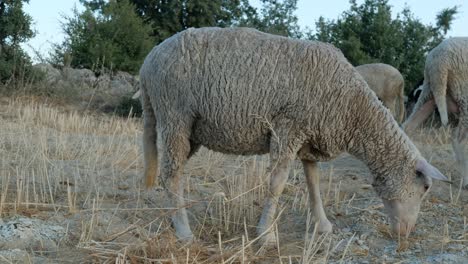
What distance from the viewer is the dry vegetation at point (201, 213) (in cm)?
339

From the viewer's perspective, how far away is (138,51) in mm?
20047

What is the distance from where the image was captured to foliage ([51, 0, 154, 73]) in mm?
18659

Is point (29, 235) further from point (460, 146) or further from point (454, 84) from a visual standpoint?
point (454, 84)

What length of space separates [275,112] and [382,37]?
17632 mm

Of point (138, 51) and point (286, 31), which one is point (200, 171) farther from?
point (286, 31)

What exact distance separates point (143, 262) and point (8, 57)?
13586 mm

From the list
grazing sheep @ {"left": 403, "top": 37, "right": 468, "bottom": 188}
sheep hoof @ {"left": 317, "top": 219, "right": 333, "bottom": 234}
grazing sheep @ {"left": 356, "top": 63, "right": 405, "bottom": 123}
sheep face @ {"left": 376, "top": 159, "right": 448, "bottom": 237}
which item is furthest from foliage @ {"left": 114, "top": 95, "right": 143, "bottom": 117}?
sheep face @ {"left": 376, "top": 159, "right": 448, "bottom": 237}

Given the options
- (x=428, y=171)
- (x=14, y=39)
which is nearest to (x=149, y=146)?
(x=428, y=171)

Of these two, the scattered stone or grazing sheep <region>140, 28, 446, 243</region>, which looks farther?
grazing sheep <region>140, 28, 446, 243</region>

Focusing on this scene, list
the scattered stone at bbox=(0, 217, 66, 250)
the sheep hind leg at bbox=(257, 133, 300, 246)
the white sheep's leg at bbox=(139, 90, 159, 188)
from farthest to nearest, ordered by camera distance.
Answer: the white sheep's leg at bbox=(139, 90, 159, 188) → the sheep hind leg at bbox=(257, 133, 300, 246) → the scattered stone at bbox=(0, 217, 66, 250)

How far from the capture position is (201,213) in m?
5.02

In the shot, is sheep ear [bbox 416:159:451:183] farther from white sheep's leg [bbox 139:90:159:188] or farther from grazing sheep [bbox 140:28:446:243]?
white sheep's leg [bbox 139:90:159:188]

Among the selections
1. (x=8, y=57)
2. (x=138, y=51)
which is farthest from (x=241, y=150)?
(x=138, y=51)

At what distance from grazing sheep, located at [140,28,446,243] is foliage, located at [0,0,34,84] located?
10926 mm
